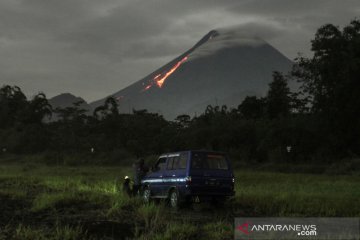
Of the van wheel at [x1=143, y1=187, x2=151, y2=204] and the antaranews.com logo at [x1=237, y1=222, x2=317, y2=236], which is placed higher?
the antaranews.com logo at [x1=237, y1=222, x2=317, y2=236]

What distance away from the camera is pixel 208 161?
1691 cm

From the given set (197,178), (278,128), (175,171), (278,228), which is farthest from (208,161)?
(278,128)

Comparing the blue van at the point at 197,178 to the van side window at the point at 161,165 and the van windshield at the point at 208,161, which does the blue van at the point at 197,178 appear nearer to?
the van windshield at the point at 208,161

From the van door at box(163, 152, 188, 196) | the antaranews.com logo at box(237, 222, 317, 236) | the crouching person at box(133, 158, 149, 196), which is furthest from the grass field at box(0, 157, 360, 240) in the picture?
the van door at box(163, 152, 188, 196)

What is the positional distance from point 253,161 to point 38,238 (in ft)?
149

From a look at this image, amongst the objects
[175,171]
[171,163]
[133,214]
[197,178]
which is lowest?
[133,214]

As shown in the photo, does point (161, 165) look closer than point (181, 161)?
No

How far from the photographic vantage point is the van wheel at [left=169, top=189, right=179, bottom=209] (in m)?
16.9

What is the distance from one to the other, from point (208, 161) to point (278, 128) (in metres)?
39.0

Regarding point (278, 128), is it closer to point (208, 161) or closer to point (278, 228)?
point (208, 161)

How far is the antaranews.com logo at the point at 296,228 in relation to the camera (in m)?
9.80

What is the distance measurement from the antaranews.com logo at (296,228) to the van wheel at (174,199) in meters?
4.24

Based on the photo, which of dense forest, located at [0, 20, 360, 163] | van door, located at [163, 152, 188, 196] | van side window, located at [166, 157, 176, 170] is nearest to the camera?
van door, located at [163, 152, 188, 196]

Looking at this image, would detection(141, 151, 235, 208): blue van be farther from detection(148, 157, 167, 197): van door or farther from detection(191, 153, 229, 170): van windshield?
detection(148, 157, 167, 197): van door
